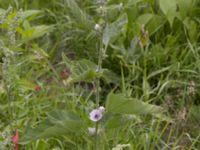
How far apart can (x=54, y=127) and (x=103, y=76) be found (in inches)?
35.4

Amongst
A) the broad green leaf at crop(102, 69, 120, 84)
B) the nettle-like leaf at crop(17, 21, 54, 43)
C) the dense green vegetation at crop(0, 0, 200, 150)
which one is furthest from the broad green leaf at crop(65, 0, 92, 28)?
the broad green leaf at crop(102, 69, 120, 84)

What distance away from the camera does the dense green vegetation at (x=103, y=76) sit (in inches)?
86.0

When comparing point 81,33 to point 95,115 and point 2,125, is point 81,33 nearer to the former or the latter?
point 2,125

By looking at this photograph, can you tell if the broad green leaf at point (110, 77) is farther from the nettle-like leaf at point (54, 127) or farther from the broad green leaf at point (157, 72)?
the nettle-like leaf at point (54, 127)

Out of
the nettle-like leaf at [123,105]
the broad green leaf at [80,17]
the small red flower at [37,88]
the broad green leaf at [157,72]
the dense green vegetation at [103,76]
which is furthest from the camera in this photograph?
the broad green leaf at [80,17]

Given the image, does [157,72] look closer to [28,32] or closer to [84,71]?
[28,32]

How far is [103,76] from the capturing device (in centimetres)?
284

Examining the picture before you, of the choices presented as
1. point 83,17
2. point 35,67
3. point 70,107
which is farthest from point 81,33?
point 70,107

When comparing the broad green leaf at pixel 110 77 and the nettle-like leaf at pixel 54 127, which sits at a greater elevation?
the nettle-like leaf at pixel 54 127

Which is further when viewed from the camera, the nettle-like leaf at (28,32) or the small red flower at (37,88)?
the nettle-like leaf at (28,32)

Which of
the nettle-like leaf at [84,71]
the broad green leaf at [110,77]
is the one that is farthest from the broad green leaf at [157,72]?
the nettle-like leaf at [84,71]

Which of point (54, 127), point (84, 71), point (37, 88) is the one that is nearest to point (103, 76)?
point (37, 88)

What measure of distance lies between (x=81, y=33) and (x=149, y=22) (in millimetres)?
401

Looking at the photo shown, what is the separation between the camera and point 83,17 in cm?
321
